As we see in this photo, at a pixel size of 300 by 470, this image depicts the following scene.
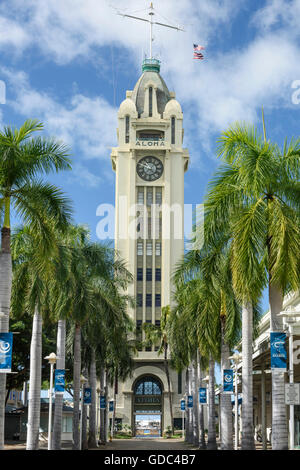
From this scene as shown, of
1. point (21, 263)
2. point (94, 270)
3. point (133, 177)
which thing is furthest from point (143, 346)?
point (21, 263)

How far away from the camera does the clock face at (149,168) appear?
101 metres

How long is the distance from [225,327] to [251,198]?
480 inches

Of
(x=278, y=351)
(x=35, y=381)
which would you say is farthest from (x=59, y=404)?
(x=278, y=351)

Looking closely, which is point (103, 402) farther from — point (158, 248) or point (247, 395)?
point (158, 248)

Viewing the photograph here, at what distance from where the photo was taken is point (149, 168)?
3971 inches

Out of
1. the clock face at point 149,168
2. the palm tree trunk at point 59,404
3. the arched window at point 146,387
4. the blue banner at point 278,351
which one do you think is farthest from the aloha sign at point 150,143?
the blue banner at point 278,351

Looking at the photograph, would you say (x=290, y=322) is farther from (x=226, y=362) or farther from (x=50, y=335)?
(x=50, y=335)

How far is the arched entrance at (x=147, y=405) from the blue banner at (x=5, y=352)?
250 feet

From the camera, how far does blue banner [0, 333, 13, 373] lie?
19672 millimetres

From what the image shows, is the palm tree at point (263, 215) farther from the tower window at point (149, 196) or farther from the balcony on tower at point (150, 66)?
the balcony on tower at point (150, 66)

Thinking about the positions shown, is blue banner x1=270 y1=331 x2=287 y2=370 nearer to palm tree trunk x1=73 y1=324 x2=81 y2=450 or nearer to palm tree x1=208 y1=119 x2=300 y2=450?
palm tree x1=208 y1=119 x2=300 y2=450

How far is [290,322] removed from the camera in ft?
69.9
